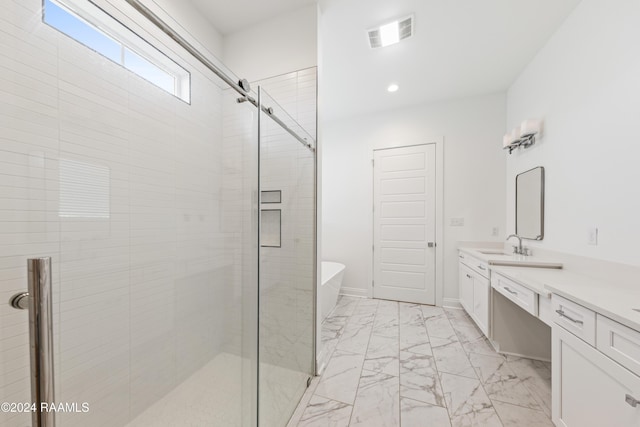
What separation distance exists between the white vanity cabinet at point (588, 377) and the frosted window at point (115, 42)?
2207 millimetres

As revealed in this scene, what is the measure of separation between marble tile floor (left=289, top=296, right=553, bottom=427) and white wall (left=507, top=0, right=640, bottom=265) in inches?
42.7

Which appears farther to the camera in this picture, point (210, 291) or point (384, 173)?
point (384, 173)

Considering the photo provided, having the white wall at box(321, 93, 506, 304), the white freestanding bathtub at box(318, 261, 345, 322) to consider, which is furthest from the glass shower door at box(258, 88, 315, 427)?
the white wall at box(321, 93, 506, 304)

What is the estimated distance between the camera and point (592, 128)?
1.71m

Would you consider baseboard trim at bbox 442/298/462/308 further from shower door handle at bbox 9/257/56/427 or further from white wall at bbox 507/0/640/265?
shower door handle at bbox 9/257/56/427

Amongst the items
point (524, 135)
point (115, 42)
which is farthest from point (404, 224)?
point (115, 42)

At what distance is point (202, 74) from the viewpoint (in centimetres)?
123

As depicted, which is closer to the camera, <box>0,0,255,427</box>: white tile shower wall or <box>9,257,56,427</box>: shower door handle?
<box>9,257,56,427</box>: shower door handle

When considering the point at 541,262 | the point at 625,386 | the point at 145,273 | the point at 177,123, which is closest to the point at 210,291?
the point at 145,273

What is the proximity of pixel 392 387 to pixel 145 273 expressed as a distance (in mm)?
1758

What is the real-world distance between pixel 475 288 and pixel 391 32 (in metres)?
2.68

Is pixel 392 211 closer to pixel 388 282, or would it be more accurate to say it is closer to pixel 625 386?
pixel 388 282

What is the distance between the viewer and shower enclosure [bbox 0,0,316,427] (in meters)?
0.67

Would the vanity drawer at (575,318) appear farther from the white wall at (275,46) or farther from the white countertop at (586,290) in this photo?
the white wall at (275,46)
